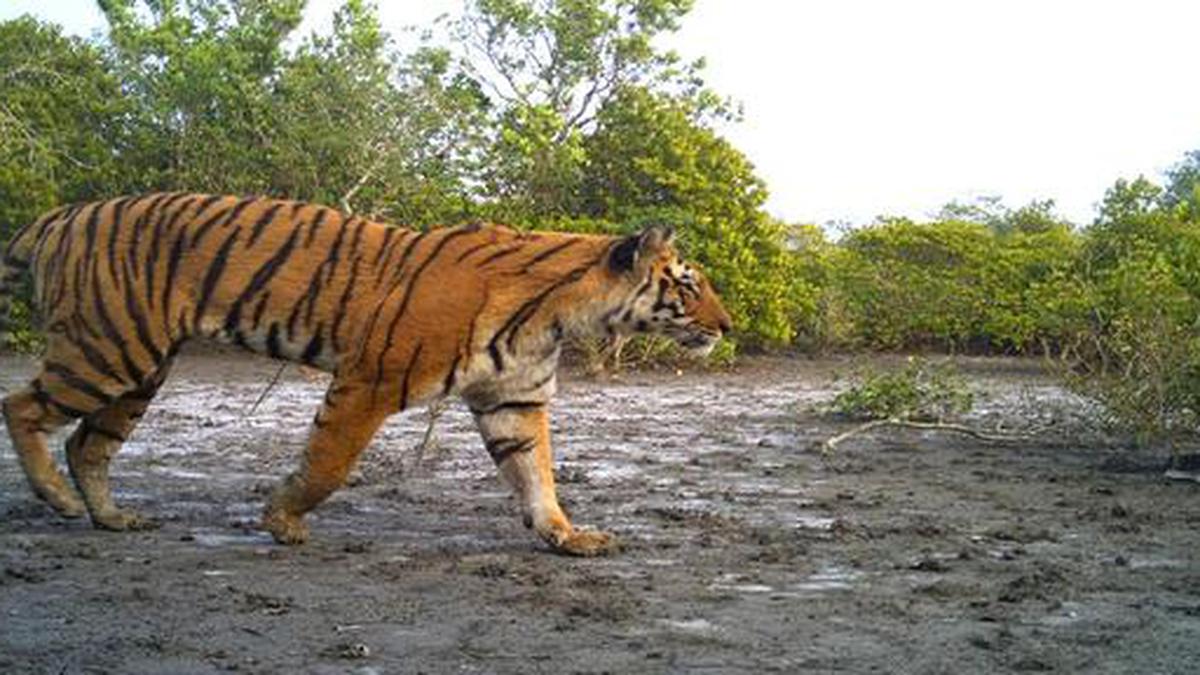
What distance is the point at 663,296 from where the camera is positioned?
8094 mm

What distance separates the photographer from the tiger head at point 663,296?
792 cm

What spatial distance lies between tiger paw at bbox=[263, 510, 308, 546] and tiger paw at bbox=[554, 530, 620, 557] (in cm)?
134

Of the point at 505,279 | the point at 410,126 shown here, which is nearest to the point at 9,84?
the point at 410,126

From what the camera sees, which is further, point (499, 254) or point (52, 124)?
point (52, 124)

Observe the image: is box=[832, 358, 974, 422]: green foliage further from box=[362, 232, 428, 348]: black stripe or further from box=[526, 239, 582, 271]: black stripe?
box=[362, 232, 428, 348]: black stripe

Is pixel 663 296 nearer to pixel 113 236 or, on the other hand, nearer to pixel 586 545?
pixel 586 545

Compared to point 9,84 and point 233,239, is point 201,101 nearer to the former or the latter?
point 9,84

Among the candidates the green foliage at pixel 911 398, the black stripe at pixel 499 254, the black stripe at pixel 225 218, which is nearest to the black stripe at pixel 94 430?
the black stripe at pixel 225 218

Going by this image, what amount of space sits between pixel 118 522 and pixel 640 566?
287 cm

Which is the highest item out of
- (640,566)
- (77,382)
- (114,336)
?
Answer: (114,336)

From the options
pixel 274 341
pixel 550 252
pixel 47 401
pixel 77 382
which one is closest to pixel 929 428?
pixel 550 252

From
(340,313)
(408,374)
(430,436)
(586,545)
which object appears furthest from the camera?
(430,436)

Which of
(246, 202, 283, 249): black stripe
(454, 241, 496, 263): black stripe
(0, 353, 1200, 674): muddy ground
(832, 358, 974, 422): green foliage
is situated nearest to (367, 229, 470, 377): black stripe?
(454, 241, 496, 263): black stripe

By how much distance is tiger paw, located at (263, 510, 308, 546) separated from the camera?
763 centimetres
